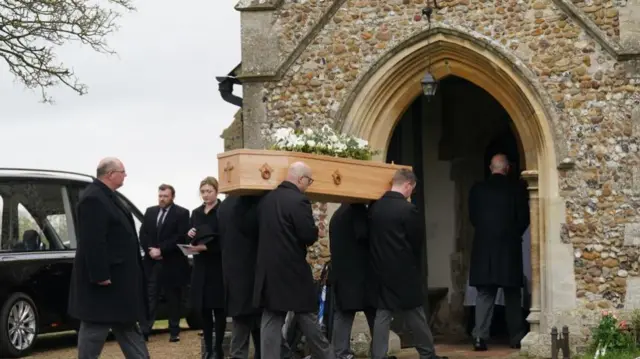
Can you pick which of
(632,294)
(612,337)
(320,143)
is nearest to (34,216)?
(320,143)

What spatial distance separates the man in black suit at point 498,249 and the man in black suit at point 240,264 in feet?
10.1

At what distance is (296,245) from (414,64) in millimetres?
3651

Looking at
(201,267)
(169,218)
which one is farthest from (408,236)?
(169,218)

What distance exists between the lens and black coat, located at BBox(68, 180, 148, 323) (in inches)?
388

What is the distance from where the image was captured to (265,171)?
1070 cm

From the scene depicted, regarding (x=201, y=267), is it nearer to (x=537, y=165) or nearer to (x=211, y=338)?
(x=211, y=338)

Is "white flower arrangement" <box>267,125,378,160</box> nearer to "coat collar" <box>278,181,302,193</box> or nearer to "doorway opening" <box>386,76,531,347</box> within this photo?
"coat collar" <box>278,181,302,193</box>

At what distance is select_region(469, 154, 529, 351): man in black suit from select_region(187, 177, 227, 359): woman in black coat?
2.83 meters

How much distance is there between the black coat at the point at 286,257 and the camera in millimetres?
10336

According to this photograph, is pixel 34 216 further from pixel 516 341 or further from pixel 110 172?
pixel 516 341

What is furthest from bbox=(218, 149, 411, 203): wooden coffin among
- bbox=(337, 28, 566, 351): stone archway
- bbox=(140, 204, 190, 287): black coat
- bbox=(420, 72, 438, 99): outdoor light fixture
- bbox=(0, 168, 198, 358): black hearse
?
bbox=(0, 168, 198, 358): black hearse

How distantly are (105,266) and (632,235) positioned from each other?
518 cm

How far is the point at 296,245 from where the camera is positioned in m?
10.4

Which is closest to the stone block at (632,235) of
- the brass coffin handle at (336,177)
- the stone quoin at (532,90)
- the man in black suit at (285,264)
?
the stone quoin at (532,90)
